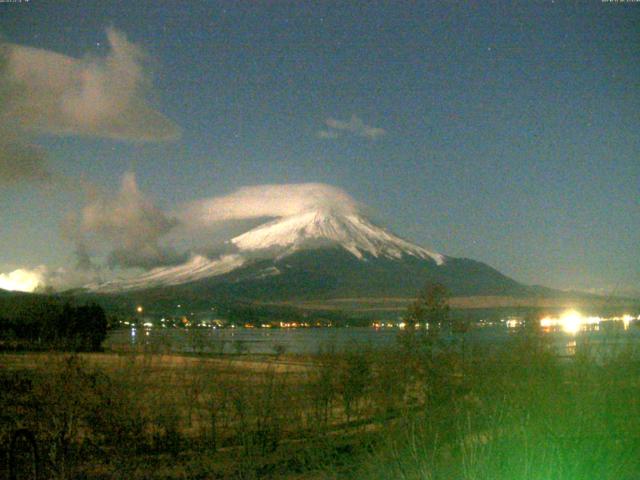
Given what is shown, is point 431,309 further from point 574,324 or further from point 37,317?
point 574,324

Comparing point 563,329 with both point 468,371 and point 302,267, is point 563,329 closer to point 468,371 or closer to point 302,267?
point 468,371

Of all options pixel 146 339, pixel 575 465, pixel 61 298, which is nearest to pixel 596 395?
pixel 575 465

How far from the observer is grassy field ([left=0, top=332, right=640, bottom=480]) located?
6.12 meters

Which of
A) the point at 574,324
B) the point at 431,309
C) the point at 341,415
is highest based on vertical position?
the point at 431,309

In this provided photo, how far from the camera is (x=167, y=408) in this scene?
12133 millimetres

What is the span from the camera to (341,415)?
15352mm

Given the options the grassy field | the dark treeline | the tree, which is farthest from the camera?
the tree

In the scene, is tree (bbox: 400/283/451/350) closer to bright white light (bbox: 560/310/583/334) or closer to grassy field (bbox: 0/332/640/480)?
grassy field (bbox: 0/332/640/480)

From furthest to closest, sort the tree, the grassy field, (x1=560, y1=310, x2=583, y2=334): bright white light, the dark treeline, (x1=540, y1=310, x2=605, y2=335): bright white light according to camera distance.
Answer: the tree → the dark treeline → (x1=560, y1=310, x2=583, y2=334): bright white light → (x1=540, y1=310, x2=605, y2=335): bright white light → the grassy field

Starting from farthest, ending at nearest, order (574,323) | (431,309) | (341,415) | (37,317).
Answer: (37,317) → (431,309) → (341,415) → (574,323)

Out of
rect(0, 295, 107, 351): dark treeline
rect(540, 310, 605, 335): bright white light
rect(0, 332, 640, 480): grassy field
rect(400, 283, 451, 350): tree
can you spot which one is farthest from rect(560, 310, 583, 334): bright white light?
rect(400, 283, 451, 350): tree

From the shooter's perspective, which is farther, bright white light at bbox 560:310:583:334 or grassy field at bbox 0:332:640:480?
bright white light at bbox 560:310:583:334

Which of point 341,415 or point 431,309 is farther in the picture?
point 431,309

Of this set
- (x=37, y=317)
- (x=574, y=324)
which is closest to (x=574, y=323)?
(x=574, y=324)
